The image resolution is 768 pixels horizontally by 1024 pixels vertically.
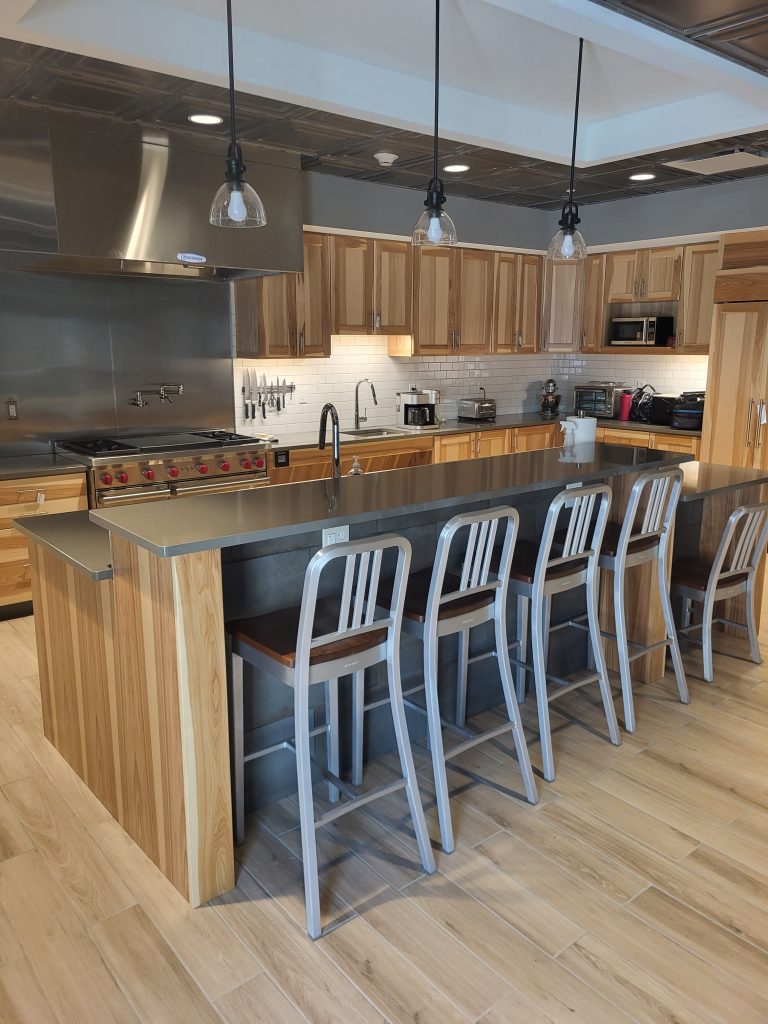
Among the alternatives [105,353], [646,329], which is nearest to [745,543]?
[646,329]

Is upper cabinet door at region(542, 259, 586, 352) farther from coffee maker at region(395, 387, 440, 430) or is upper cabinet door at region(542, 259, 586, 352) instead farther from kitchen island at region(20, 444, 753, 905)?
kitchen island at region(20, 444, 753, 905)

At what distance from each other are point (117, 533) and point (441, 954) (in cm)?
144

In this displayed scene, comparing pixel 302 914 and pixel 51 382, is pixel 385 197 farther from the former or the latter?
pixel 302 914

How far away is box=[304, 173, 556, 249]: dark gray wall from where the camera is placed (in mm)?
5270

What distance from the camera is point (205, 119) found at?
400 cm

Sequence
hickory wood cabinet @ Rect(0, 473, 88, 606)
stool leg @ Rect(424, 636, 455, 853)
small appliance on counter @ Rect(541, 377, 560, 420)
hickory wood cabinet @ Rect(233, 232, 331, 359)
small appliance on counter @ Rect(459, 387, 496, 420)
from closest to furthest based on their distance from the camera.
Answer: stool leg @ Rect(424, 636, 455, 853), hickory wood cabinet @ Rect(0, 473, 88, 606), hickory wood cabinet @ Rect(233, 232, 331, 359), small appliance on counter @ Rect(459, 387, 496, 420), small appliance on counter @ Rect(541, 377, 560, 420)

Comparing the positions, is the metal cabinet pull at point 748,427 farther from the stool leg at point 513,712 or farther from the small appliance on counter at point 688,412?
the stool leg at point 513,712

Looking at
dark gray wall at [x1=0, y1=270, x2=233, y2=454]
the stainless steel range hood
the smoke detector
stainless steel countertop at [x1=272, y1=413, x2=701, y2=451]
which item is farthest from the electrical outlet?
the smoke detector

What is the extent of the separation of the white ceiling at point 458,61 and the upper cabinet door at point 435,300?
161 centimetres

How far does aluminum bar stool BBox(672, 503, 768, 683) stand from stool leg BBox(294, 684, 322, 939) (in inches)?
89.8

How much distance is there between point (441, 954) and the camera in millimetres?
2021

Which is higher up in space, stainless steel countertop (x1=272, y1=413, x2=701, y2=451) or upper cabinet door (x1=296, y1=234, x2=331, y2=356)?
upper cabinet door (x1=296, y1=234, x2=331, y2=356)

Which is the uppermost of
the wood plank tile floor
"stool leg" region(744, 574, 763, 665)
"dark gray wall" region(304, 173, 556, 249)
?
"dark gray wall" region(304, 173, 556, 249)

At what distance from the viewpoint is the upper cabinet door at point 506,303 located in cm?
652
